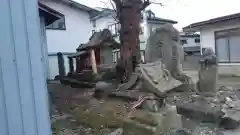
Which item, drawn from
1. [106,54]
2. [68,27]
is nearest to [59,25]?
[68,27]

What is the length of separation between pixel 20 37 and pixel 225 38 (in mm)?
15600

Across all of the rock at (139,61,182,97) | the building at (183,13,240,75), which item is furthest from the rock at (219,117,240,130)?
the building at (183,13,240,75)

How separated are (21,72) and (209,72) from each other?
792cm

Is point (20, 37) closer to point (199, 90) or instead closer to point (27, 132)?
point (27, 132)

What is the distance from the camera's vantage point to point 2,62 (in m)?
1.56

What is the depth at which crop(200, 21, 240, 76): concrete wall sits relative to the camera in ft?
47.7

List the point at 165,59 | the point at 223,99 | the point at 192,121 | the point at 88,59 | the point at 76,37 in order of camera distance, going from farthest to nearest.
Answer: the point at 76,37, the point at 88,59, the point at 165,59, the point at 223,99, the point at 192,121

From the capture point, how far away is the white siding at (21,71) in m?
1.57

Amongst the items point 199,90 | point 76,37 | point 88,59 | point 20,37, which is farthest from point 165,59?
point 76,37

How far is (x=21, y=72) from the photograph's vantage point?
5.32ft

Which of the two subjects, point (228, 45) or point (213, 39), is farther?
point (213, 39)

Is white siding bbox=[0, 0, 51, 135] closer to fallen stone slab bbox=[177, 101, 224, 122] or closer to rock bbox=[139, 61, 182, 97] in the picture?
rock bbox=[139, 61, 182, 97]

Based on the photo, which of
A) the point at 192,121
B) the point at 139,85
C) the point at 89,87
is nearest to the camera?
the point at 192,121

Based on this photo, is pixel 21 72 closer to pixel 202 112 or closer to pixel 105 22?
pixel 202 112
